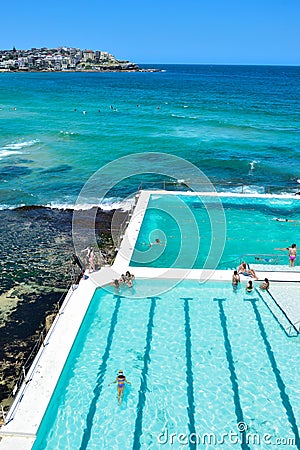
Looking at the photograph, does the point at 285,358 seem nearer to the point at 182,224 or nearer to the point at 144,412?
the point at 144,412

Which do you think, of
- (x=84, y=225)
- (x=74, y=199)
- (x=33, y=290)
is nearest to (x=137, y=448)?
(x=33, y=290)

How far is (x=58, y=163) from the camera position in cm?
3322

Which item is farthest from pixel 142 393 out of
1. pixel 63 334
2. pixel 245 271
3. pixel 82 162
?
pixel 82 162

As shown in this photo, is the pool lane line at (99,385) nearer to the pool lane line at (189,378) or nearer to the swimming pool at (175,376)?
the swimming pool at (175,376)

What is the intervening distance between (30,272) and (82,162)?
60.5ft

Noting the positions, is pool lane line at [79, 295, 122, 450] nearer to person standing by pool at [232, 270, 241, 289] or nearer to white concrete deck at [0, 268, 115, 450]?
white concrete deck at [0, 268, 115, 450]

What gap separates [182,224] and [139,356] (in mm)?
9351

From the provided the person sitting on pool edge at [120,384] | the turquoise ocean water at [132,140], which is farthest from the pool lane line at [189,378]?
the turquoise ocean water at [132,140]

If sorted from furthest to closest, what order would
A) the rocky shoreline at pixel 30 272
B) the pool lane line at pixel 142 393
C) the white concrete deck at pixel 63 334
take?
1. the rocky shoreline at pixel 30 272
2. the pool lane line at pixel 142 393
3. the white concrete deck at pixel 63 334

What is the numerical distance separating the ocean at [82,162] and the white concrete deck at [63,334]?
153cm

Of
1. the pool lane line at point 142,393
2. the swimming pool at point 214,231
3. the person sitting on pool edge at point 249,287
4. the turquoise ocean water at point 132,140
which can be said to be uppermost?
the turquoise ocean water at point 132,140

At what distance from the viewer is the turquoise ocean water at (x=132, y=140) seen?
28812mm

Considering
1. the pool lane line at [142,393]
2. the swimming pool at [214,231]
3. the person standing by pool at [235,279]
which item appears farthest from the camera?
the swimming pool at [214,231]

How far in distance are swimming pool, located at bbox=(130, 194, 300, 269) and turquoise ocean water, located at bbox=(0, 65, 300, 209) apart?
5.13 meters
